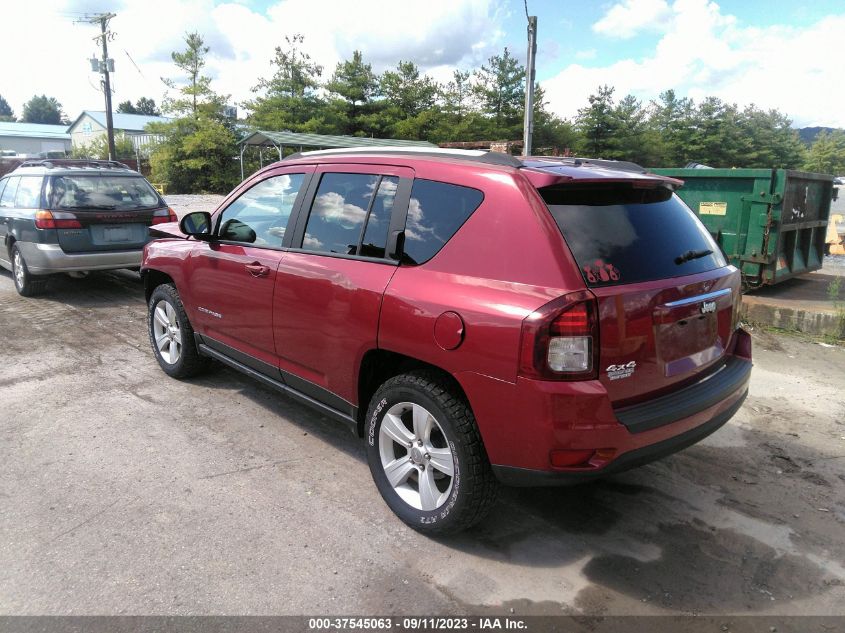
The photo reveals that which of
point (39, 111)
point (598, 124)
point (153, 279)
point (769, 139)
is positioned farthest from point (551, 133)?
point (39, 111)

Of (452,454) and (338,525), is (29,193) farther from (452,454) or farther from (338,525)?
(452,454)

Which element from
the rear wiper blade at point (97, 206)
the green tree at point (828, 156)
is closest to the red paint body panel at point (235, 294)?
the rear wiper blade at point (97, 206)

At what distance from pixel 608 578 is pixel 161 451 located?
2784 mm

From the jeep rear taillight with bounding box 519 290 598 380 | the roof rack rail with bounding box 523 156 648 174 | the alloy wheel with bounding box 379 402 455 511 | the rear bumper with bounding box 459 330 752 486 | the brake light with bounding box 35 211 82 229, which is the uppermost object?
the roof rack rail with bounding box 523 156 648 174

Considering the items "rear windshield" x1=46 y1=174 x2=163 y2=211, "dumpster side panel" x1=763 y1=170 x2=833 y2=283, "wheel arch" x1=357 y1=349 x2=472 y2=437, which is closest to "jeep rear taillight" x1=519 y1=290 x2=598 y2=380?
"wheel arch" x1=357 y1=349 x2=472 y2=437

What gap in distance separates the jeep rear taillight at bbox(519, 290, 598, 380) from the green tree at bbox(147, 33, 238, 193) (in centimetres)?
3822

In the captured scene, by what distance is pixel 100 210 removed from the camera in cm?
791

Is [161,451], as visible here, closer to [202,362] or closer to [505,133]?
[202,362]

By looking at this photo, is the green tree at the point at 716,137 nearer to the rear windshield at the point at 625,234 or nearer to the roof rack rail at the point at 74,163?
the roof rack rail at the point at 74,163

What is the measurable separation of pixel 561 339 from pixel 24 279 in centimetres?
822

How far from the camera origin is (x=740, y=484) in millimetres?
3617

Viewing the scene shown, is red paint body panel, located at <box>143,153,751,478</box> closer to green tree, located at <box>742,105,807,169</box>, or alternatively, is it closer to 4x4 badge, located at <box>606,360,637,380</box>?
4x4 badge, located at <box>606,360,637,380</box>

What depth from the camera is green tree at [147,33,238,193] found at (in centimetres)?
3775

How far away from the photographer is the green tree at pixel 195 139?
3775 cm
